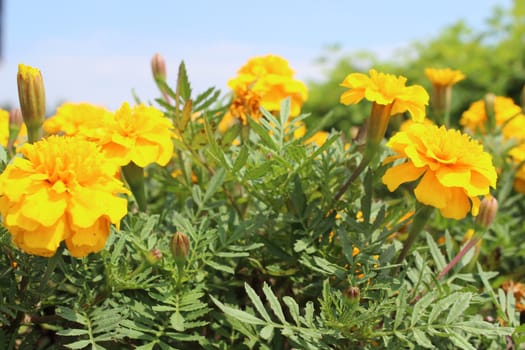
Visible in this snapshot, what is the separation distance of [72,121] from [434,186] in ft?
2.21

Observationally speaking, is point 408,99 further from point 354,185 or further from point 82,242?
point 82,242

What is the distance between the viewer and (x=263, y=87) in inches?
41.4

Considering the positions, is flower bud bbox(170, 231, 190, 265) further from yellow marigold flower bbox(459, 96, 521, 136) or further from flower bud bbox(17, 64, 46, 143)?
yellow marigold flower bbox(459, 96, 521, 136)

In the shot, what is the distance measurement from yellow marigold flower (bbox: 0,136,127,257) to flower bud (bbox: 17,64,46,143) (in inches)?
5.5

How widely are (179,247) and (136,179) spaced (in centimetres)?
18

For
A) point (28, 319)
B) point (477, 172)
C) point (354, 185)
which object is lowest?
point (28, 319)

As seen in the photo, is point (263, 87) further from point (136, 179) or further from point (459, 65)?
point (459, 65)

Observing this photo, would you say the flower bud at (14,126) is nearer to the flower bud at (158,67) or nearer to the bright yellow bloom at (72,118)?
the bright yellow bloom at (72,118)

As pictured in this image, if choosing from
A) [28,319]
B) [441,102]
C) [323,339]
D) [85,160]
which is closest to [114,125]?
[85,160]

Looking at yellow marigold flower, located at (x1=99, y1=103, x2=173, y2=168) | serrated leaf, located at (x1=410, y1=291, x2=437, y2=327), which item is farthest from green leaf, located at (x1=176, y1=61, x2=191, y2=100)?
serrated leaf, located at (x1=410, y1=291, x2=437, y2=327)

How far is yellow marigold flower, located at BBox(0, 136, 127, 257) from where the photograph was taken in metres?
0.60

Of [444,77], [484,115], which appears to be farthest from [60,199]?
[484,115]

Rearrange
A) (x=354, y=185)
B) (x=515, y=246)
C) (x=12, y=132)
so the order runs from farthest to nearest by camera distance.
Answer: (x=515, y=246) → (x=12, y=132) → (x=354, y=185)

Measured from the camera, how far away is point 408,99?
771 millimetres
